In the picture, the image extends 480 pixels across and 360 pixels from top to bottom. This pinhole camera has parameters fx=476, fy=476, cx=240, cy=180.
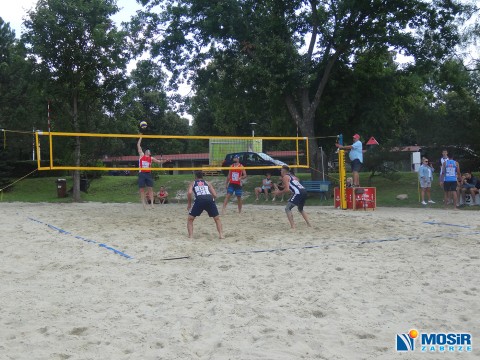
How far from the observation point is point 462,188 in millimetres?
13555

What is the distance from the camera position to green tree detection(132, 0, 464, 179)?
1672 centimetres

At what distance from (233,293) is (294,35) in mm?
14750

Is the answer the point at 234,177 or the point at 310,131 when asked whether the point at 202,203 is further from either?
the point at 310,131

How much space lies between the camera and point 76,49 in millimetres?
18766

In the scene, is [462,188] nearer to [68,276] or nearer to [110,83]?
[68,276]

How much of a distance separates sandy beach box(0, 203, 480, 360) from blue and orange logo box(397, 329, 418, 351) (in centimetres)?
7

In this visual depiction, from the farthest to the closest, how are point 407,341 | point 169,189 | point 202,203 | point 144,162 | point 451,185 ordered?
point 169,189 → point 451,185 → point 144,162 → point 202,203 → point 407,341

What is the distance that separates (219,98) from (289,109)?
3.28 meters

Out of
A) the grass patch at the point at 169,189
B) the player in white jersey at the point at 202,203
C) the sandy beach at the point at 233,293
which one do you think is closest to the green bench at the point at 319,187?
the grass patch at the point at 169,189

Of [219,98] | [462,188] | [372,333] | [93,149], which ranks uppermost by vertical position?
[219,98]

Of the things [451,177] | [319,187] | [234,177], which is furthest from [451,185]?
[234,177]

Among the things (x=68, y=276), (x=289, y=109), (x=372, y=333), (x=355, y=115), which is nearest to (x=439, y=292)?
(x=372, y=333)

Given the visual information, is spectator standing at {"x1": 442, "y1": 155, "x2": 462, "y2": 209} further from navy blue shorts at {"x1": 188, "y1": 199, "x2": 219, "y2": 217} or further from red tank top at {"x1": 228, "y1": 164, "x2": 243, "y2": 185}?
navy blue shorts at {"x1": 188, "y1": 199, "x2": 219, "y2": 217}

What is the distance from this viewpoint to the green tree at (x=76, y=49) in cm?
1842
